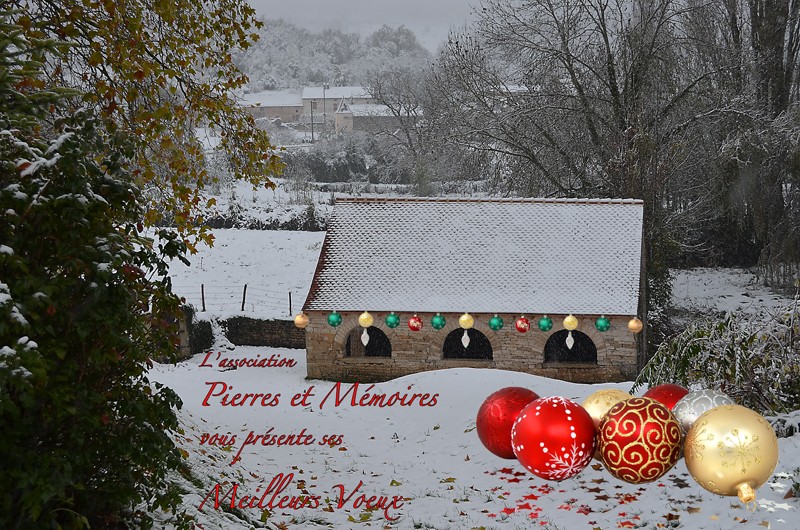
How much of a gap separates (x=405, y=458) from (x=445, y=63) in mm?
16680

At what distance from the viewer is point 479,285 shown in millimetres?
18203

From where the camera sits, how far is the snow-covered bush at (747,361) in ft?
27.8

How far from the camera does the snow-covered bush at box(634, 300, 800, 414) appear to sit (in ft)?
27.8

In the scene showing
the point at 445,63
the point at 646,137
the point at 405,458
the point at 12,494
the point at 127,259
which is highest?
the point at 445,63

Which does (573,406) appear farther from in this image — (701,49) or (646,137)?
(701,49)

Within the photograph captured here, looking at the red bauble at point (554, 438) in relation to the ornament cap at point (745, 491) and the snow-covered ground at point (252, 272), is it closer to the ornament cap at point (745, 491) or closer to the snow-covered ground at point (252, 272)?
the ornament cap at point (745, 491)

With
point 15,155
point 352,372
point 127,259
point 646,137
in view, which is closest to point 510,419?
point 127,259

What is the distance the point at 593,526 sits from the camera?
8719 millimetres

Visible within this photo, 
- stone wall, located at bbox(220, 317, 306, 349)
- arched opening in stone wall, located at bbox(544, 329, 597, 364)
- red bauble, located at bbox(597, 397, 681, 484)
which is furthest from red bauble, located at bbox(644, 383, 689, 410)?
stone wall, located at bbox(220, 317, 306, 349)

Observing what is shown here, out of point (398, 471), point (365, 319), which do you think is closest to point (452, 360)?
point (365, 319)

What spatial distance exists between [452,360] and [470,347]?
1712mm

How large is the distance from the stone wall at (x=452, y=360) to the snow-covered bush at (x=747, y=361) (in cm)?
810

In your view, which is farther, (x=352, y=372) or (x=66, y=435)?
(x=352, y=372)

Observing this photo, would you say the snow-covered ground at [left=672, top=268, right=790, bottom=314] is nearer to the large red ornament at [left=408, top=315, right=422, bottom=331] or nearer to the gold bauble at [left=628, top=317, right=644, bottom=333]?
the gold bauble at [left=628, top=317, right=644, bottom=333]
